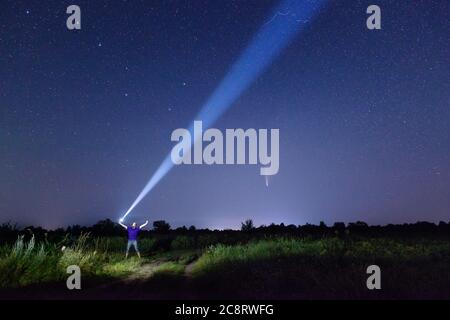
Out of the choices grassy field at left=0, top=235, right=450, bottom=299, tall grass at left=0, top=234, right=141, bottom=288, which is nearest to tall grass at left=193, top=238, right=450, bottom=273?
grassy field at left=0, top=235, right=450, bottom=299

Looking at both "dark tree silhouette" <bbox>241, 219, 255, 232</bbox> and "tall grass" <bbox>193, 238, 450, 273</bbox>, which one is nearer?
"tall grass" <bbox>193, 238, 450, 273</bbox>

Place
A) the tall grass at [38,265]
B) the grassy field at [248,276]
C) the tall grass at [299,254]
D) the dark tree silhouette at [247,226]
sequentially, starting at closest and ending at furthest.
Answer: the grassy field at [248,276]
the tall grass at [38,265]
the tall grass at [299,254]
the dark tree silhouette at [247,226]

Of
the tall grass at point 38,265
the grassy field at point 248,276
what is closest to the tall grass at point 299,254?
the grassy field at point 248,276

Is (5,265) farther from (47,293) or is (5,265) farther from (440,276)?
(440,276)

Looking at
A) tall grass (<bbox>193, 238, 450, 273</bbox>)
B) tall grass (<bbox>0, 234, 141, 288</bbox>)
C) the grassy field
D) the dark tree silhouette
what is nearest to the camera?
Answer: the grassy field

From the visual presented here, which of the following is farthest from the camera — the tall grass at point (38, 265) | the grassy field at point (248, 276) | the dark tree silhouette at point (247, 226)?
the dark tree silhouette at point (247, 226)

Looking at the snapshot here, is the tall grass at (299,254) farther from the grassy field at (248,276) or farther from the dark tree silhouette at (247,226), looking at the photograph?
the dark tree silhouette at (247,226)

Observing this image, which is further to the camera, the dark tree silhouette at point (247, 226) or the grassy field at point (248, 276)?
the dark tree silhouette at point (247, 226)

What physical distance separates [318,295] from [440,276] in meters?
3.05

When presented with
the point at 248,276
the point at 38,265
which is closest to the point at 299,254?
the point at 248,276

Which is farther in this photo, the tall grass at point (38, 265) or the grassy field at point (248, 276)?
the tall grass at point (38, 265)

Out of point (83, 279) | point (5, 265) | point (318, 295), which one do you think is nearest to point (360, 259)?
point (318, 295)

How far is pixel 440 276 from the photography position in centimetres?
1167

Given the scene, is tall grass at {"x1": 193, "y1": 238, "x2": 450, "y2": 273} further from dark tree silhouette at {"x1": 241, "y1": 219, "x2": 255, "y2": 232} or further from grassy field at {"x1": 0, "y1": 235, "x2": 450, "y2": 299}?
dark tree silhouette at {"x1": 241, "y1": 219, "x2": 255, "y2": 232}
